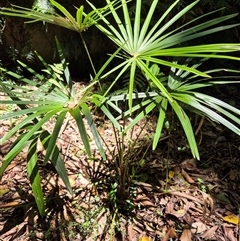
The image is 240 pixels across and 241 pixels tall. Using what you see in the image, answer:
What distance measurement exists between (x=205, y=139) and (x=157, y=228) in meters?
Result: 0.64

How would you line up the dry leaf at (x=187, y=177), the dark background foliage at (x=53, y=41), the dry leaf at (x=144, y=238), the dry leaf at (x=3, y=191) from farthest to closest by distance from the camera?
the dark background foliage at (x=53, y=41) → the dry leaf at (x=187, y=177) → the dry leaf at (x=3, y=191) → the dry leaf at (x=144, y=238)

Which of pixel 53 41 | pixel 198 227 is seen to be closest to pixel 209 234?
pixel 198 227

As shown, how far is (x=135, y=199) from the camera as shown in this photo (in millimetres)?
1542

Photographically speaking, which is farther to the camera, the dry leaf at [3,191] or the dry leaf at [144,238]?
the dry leaf at [3,191]

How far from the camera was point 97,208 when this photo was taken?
1497mm

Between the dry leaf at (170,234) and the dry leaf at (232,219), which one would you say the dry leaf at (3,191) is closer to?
the dry leaf at (170,234)

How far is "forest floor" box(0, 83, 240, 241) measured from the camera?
1.42 meters

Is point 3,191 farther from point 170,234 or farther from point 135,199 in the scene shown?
point 170,234

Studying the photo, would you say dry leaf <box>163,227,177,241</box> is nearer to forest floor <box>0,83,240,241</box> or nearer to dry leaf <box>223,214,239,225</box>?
forest floor <box>0,83,240,241</box>

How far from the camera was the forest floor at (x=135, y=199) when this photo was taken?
1.42 meters

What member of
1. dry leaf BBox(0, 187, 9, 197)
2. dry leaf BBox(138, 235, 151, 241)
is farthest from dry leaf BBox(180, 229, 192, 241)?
dry leaf BBox(0, 187, 9, 197)

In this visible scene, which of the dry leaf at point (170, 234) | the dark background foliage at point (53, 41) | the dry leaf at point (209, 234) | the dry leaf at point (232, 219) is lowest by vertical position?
the dry leaf at point (170, 234)

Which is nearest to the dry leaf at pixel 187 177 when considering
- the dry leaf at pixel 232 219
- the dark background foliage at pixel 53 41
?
the dry leaf at pixel 232 219

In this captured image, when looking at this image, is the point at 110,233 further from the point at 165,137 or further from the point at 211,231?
the point at 165,137
